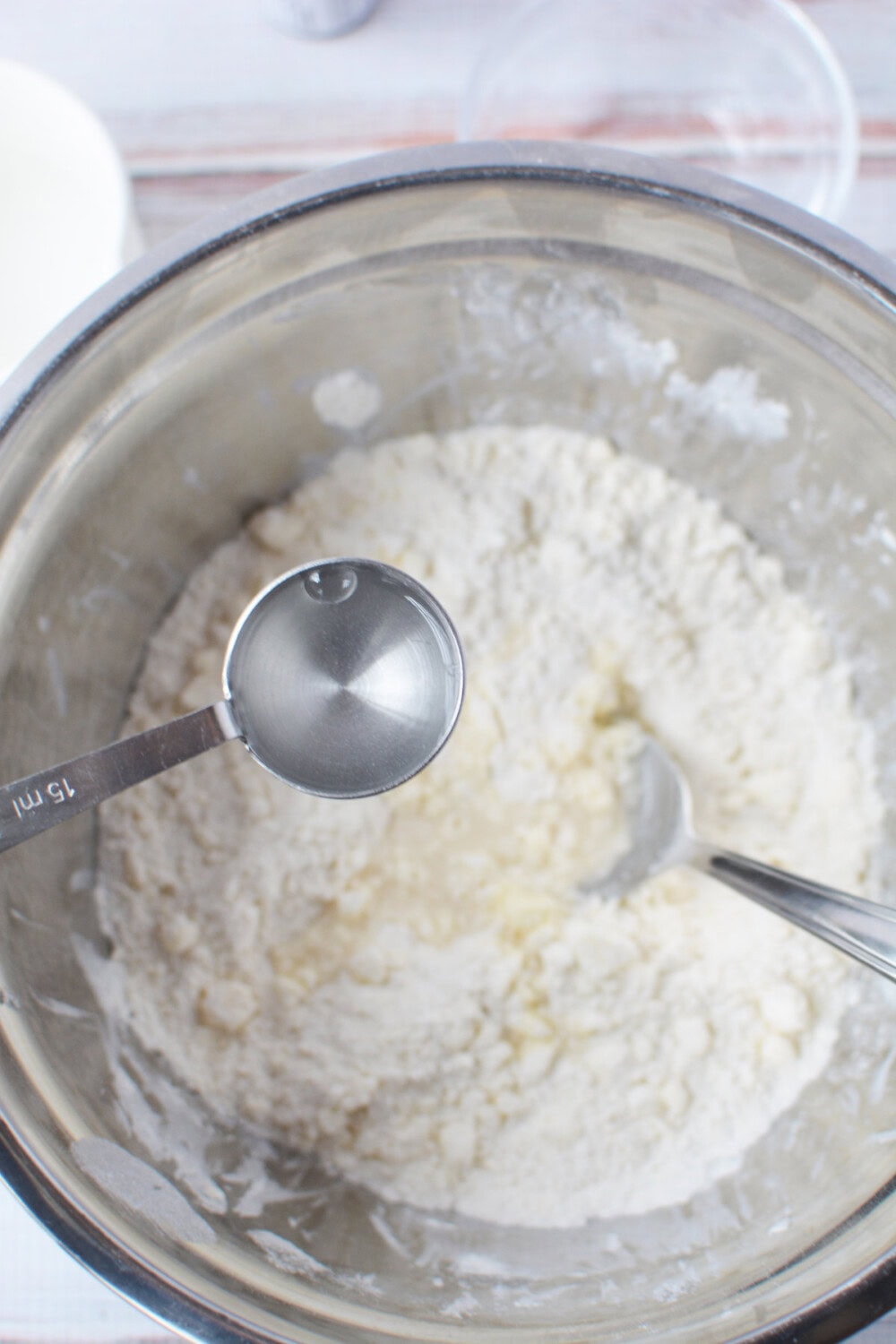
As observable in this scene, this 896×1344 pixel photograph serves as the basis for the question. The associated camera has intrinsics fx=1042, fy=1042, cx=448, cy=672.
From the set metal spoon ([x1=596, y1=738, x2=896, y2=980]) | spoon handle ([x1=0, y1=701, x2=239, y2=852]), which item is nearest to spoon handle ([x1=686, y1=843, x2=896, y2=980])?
metal spoon ([x1=596, y1=738, x2=896, y2=980])

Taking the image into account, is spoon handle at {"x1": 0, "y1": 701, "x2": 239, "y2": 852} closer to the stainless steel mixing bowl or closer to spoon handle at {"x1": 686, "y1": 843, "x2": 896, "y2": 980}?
the stainless steel mixing bowl

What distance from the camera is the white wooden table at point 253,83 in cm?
113

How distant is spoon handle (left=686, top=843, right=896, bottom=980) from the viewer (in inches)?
28.6

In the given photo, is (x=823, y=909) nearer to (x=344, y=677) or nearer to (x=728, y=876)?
(x=728, y=876)

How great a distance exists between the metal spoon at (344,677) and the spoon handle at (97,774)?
38 mm

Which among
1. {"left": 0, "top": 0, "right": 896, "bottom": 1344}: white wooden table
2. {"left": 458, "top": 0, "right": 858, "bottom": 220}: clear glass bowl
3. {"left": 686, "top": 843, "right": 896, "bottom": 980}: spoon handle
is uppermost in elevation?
{"left": 0, "top": 0, "right": 896, "bottom": 1344}: white wooden table

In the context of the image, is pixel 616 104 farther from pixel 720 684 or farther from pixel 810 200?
pixel 720 684

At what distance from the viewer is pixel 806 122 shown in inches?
46.5

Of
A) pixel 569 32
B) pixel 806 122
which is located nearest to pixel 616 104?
pixel 569 32

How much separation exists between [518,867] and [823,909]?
12.0 inches

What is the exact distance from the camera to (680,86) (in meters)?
1.21

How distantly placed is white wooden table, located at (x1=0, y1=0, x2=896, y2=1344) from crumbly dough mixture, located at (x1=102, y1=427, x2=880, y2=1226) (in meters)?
0.37

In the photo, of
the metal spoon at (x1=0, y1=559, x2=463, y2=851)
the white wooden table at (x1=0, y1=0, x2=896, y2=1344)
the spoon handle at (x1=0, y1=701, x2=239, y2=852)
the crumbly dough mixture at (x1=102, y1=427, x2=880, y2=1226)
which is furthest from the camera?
the white wooden table at (x1=0, y1=0, x2=896, y2=1344)

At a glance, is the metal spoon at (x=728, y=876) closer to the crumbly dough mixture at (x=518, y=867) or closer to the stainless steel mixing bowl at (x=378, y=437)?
the crumbly dough mixture at (x=518, y=867)
